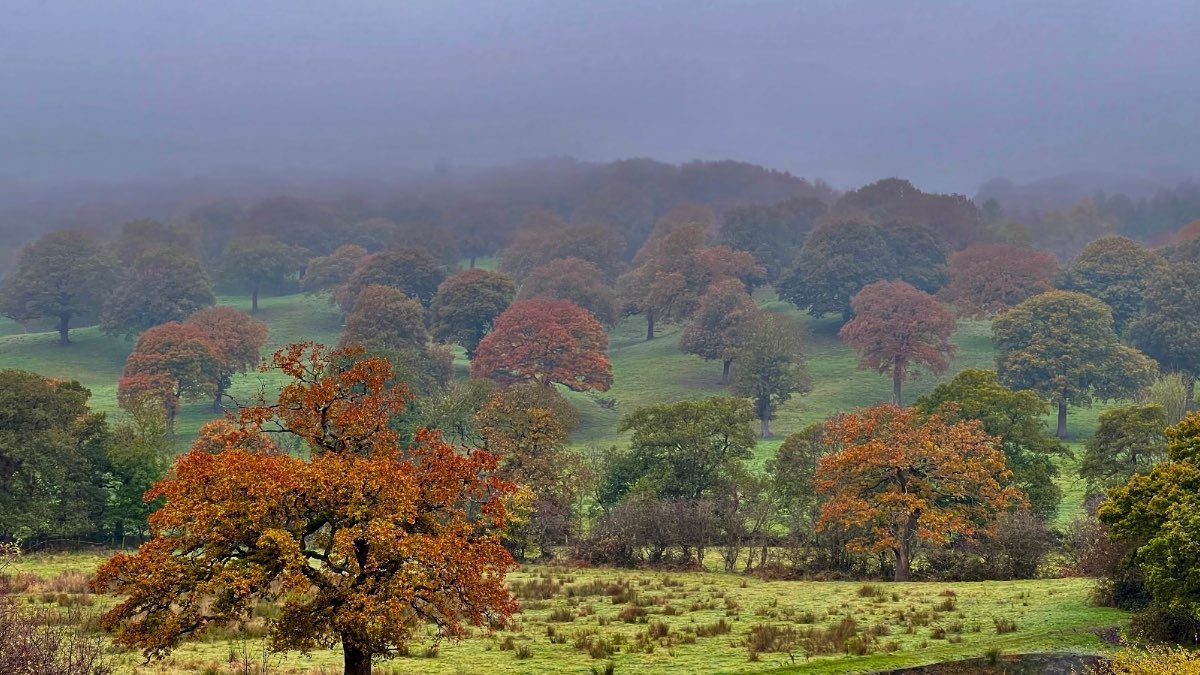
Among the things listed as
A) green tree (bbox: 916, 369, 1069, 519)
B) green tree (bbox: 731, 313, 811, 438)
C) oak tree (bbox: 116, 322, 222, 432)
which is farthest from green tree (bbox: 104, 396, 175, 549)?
green tree (bbox: 731, 313, 811, 438)

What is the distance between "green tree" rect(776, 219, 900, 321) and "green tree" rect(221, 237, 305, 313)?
81.4 metres

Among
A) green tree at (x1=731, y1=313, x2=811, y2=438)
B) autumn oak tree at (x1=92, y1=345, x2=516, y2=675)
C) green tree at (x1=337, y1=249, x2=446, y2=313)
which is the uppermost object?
autumn oak tree at (x1=92, y1=345, x2=516, y2=675)

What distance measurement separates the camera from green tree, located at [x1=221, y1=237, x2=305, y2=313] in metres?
161

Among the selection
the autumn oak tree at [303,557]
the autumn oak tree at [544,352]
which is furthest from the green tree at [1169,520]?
the autumn oak tree at [544,352]

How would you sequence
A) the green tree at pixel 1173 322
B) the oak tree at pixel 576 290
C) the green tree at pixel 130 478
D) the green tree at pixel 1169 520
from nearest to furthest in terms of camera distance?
the green tree at pixel 1169 520, the green tree at pixel 130 478, the green tree at pixel 1173 322, the oak tree at pixel 576 290

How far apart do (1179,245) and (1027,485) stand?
99835 millimetres

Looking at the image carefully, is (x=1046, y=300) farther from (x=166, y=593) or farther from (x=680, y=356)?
(x=166, y=593)

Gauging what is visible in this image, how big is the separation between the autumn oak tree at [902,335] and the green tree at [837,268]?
75.8ft

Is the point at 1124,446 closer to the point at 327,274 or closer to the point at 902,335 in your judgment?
the point at 902,335

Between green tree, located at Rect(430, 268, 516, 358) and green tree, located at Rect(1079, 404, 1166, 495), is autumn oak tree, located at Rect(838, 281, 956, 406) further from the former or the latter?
green tree, located at Rect(1079, 404, 1166, 495)

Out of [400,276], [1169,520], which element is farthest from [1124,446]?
[400,276]

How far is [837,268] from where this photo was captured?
13512 centimetres

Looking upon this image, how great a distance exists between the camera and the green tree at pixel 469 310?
391 feet

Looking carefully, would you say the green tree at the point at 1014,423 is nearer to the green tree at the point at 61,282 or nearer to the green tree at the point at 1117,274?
the green tree at the point at 1117,274
